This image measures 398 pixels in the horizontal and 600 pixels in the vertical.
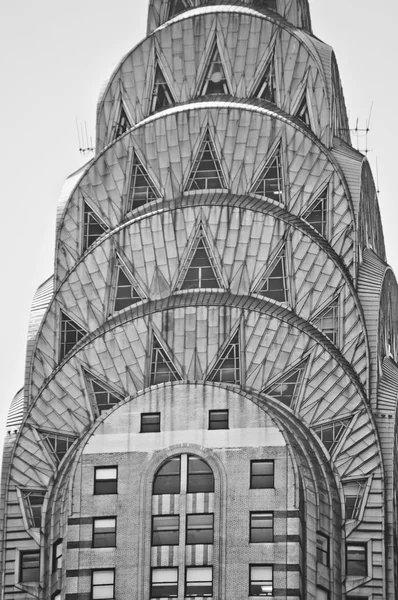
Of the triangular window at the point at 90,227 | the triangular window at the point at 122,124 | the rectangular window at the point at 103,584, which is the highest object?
the triangular window at the point at 122,124

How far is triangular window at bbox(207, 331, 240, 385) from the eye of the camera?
135875 millimetres

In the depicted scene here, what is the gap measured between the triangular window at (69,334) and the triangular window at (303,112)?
21.8 m

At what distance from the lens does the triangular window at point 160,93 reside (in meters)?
148

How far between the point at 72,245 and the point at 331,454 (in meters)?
24.1

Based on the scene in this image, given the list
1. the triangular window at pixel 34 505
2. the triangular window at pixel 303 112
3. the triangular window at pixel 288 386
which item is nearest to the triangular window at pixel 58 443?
the triangular window at pixel 34 505

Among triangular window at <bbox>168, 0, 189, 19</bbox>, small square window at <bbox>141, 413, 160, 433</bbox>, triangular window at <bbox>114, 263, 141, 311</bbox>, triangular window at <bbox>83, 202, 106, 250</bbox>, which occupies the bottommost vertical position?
small square window at <bbox>141, 413, 160, 433</bbox>

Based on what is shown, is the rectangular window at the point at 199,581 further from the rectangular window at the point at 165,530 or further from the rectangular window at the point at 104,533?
the rectangular window at the point at 104,533

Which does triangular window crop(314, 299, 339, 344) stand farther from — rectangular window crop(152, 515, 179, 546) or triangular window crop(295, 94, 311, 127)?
rectangular window crop(152, 515, 179, 546)

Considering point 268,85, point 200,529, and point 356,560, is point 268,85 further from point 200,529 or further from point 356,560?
point 356,560

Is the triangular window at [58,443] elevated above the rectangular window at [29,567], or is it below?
above

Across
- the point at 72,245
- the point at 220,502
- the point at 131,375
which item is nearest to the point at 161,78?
the point at 72,245

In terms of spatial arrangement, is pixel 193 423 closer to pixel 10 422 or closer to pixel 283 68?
pixel 10 422

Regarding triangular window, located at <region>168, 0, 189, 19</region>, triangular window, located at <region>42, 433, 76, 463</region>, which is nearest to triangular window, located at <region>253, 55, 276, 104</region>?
triangular window, located at <region>168, 0, 189, 19</region>

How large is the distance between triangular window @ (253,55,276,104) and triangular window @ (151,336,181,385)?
841 inches
